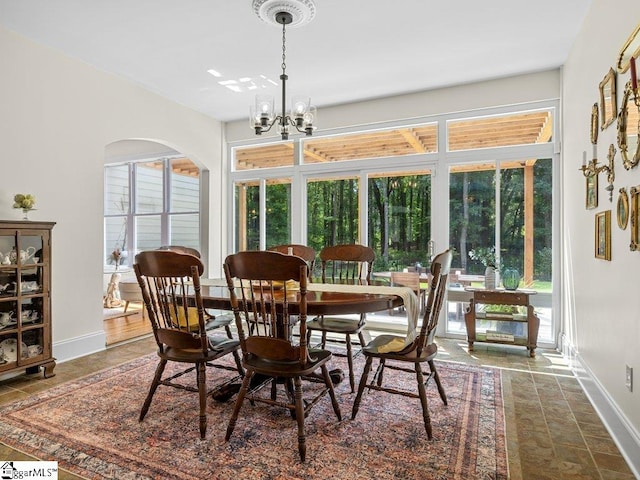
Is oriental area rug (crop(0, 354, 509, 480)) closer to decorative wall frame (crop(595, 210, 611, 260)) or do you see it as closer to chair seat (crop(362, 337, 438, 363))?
chair seat (crop(362, 337, 438, 363))

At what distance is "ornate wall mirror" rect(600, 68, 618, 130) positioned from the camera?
7.68 feet

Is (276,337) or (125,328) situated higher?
(276,337)

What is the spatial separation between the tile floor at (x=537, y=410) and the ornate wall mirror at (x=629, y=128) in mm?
1494

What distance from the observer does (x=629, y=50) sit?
2047mm

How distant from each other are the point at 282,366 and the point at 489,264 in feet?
9.29

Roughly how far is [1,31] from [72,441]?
3150 mm

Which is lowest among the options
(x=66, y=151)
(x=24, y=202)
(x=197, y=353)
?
(x=197, y=353)

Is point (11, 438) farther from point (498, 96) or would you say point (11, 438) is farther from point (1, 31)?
point (498, 96)

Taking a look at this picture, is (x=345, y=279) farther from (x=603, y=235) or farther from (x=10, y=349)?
(x=10, y=349)

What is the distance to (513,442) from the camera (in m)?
2.15

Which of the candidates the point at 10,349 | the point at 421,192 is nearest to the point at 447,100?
the point at 421,192

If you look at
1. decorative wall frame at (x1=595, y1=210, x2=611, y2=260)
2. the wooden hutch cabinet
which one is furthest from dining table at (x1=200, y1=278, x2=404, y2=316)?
the wooden hutch cabinet

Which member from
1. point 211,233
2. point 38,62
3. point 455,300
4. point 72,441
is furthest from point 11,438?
point 455,300

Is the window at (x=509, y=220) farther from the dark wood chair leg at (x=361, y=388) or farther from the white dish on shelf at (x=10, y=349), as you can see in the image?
the white dish on shelf at (x=10, y=349)
